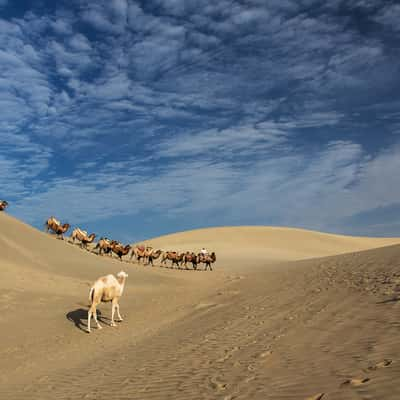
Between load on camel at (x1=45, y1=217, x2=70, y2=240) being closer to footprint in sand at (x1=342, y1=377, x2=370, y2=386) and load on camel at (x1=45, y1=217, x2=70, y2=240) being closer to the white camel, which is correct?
the white camel

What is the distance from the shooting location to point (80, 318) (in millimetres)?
16000

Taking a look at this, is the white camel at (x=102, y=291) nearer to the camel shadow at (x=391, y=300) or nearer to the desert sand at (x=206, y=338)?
the desert sand at (x=206, y=338)

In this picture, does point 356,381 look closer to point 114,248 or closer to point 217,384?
point 217,384

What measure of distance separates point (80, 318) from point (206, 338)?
755 cm

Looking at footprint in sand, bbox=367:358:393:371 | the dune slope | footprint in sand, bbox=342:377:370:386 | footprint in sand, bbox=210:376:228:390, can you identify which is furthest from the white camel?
the dune slope

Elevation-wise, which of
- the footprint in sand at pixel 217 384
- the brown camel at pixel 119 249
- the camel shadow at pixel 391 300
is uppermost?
the brown camel at pixel 119 249

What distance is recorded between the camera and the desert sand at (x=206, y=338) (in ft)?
18.9

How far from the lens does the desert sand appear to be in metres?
5.76

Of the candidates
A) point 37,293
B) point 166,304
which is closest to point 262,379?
point 166,304

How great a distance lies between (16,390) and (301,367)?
6.09 metres

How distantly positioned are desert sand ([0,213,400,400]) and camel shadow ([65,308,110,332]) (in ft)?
0.14

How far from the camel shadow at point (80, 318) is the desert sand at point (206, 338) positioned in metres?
0.04

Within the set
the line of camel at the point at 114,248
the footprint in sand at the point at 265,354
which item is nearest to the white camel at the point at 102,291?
the footprint in sand at the point at 265,354

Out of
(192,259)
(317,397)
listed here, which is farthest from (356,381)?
(192,259)
